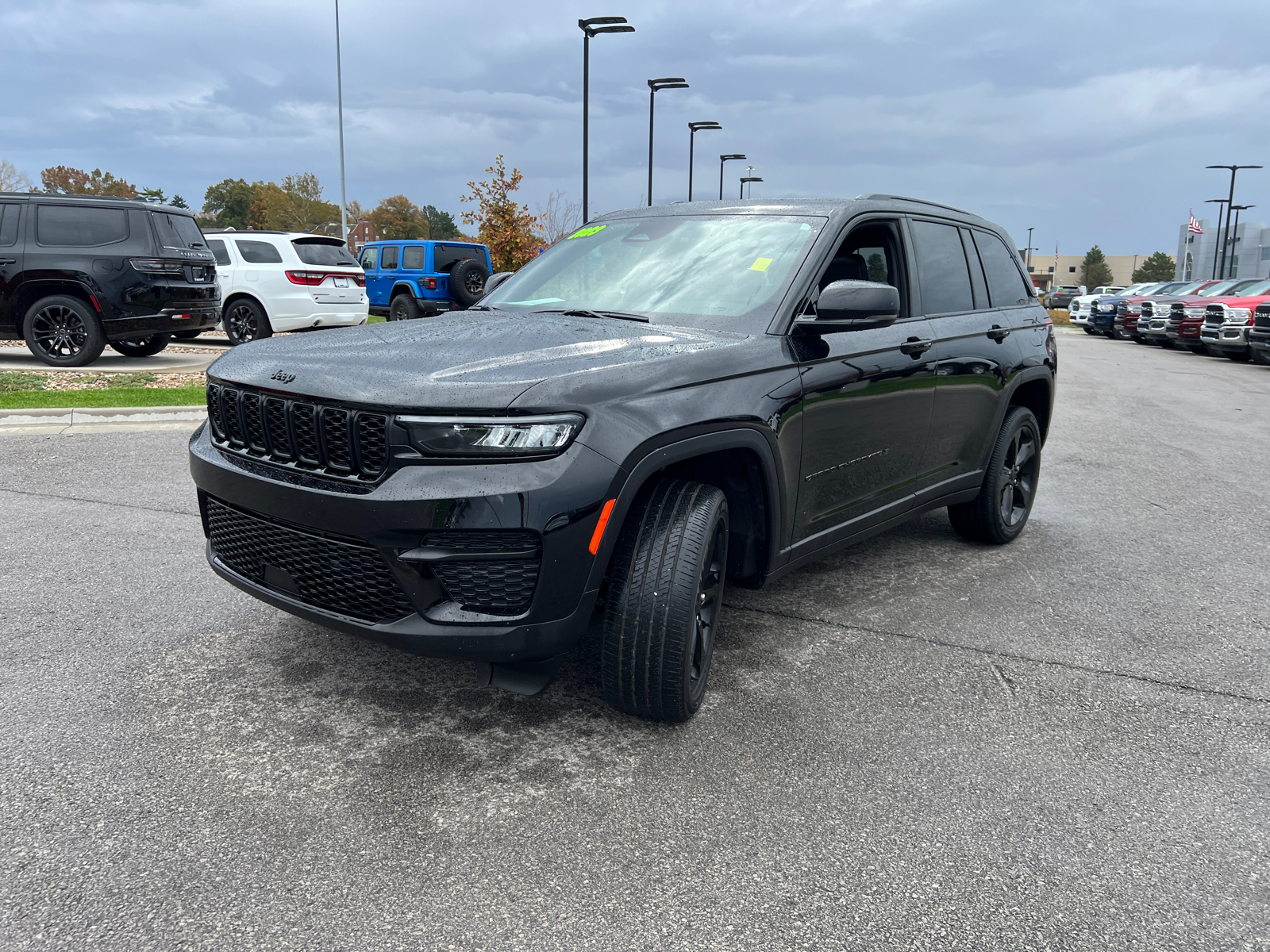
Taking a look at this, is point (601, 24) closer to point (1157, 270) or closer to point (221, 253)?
point (221, 253)

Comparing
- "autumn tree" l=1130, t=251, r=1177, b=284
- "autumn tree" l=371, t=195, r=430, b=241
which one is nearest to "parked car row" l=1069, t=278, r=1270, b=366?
"autumn tree" l=371, t=195, r=430, b=241

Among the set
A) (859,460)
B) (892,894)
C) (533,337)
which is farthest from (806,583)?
(892,894)

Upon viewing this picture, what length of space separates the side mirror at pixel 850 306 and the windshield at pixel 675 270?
0.19 meters

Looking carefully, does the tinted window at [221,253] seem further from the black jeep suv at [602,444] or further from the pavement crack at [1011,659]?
the pavement crack at [1011,659]

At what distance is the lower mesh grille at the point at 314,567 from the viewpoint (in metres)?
2.82

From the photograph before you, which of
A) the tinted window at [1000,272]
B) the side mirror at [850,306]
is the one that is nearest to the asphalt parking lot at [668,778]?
the side mirror at [850,306]

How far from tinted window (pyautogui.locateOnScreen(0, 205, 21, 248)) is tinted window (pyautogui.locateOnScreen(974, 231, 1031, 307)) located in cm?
1079

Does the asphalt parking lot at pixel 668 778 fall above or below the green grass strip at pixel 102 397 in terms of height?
below

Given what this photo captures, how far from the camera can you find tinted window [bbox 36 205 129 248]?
37.8ft

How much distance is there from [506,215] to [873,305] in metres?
32.1

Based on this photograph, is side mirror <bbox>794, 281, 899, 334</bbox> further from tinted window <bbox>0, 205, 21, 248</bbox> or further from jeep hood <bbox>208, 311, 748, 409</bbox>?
tinted window <bbox>0, 205, 21, 248</bbox>

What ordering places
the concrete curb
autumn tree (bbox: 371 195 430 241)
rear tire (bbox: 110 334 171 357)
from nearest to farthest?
the concrete curb
rear tire (bbox: 110 334 171 357)
autumn tree (bbox: 371 195 430 241)

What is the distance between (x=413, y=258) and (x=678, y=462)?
19826 mm

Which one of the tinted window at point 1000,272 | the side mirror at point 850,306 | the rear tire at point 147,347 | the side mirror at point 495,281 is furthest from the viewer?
the rear tire at point 147,347
